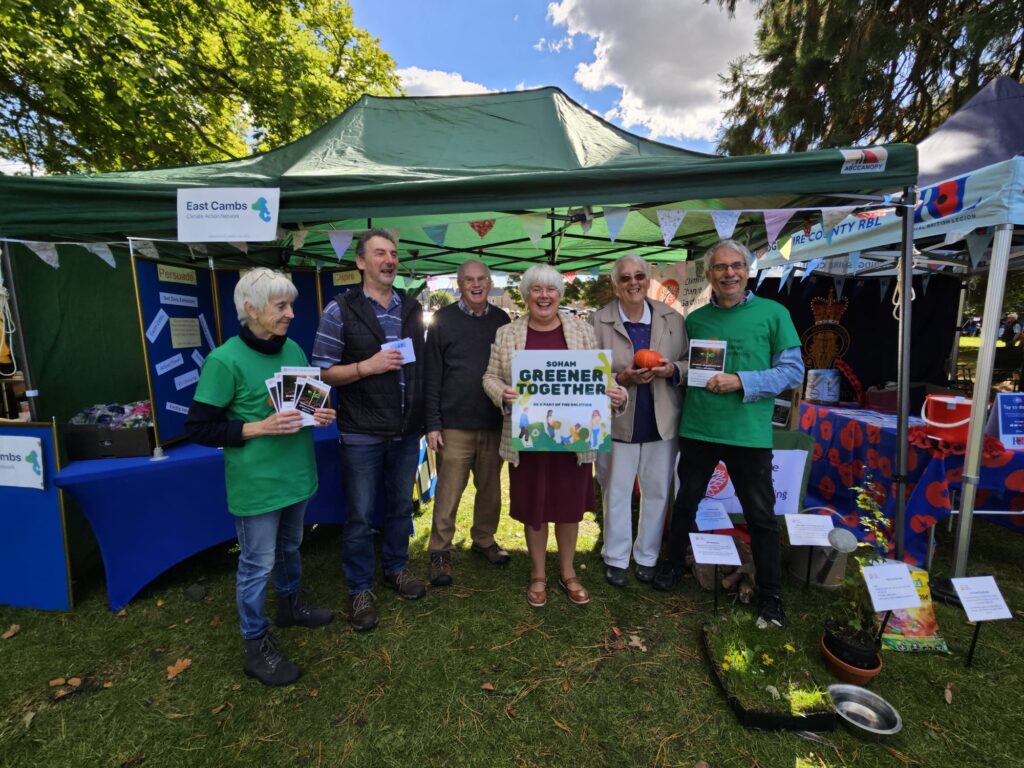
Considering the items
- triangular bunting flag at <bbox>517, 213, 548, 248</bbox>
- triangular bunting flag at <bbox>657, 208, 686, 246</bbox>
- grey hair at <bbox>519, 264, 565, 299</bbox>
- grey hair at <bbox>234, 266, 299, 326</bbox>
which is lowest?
grey hair at <bbox>234, 266, 299, 326</bbox>

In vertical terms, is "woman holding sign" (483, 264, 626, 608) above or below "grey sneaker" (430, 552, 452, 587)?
above

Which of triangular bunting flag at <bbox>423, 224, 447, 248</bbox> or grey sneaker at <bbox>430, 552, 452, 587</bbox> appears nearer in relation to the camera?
grey sneaker at <bbox>430, 552, 452, 587</bbox>

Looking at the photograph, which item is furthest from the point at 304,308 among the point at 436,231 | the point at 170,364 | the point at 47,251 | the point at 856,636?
the point at 856,636

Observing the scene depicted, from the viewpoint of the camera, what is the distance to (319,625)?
2572 millimetres

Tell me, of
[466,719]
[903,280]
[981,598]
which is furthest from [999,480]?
[466,719]

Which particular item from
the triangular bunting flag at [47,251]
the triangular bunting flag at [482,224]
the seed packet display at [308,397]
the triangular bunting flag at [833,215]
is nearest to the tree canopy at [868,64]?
the triangular bunting flag at [833,215]

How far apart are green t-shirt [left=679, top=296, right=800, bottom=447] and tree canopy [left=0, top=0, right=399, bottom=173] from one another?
8.11 meters

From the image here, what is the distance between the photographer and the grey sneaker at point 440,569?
117 inches

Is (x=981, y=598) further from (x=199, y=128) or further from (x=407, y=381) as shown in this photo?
(x=199, y=128)

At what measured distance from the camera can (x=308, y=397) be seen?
1959 millimetres

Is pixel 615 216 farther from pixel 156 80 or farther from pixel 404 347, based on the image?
pixel 156 80

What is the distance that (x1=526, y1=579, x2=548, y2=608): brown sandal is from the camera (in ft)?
9.01

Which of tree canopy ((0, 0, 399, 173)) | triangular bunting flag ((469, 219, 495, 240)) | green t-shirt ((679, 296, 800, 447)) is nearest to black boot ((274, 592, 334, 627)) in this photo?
green t-shirt ((679, 296, 800, 447))

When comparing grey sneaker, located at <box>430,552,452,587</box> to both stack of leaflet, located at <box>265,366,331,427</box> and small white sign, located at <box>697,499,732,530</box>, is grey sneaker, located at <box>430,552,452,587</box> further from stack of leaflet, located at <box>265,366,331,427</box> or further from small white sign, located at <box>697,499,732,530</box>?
small white sign, located at <box>697,499,732,530</box>
